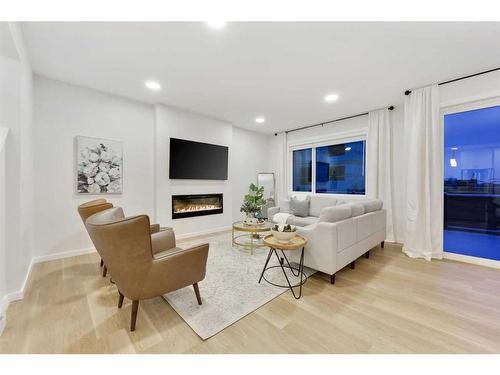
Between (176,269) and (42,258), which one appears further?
(42,258)

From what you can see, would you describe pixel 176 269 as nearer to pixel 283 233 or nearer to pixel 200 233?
→ pixel 283 233

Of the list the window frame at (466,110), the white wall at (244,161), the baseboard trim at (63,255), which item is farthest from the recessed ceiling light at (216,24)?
the baseboard trim at (63,255)

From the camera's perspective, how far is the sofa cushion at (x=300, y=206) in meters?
4.59

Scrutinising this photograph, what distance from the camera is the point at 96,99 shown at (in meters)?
3.38

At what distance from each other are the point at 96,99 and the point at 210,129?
2114 millimetres

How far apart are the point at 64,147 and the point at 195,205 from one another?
239 centimetres

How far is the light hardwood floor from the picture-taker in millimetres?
1431

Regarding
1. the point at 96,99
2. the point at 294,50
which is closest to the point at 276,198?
the point at 294,50

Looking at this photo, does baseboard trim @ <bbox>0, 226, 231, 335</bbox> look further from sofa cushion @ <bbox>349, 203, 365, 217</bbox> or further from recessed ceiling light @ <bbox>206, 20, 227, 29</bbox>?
sofa cushion @ <bbox>349, 203, 365, 217</bbox>

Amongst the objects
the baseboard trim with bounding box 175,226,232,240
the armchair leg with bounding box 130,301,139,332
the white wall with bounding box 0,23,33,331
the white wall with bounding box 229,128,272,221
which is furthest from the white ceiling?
the baseboard trim with bounding box 175,226,232,240

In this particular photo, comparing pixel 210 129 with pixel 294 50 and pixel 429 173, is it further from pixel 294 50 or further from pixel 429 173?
pixel 429 173

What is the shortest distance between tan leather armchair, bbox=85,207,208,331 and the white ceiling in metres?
1.88

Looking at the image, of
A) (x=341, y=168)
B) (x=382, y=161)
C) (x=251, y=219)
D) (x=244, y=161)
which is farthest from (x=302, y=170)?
(x=251, y=219)

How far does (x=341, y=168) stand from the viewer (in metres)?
4.95
